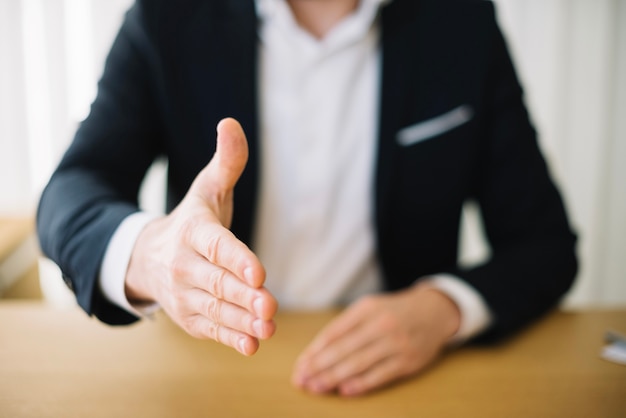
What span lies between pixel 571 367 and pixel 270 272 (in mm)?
260

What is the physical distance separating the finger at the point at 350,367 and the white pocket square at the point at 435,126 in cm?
18

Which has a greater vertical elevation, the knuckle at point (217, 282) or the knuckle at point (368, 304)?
the knuckle at point (217, 282)

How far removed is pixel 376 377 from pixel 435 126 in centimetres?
25

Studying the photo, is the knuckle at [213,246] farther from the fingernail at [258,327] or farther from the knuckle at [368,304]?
the knuckle at [368,304]

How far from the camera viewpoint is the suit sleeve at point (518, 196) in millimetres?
526

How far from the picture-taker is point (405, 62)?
499 mm

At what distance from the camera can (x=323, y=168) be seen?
54 centimetres

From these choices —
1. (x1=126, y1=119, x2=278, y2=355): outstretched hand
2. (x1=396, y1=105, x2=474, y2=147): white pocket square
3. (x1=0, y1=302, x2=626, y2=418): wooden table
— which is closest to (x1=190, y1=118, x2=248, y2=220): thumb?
(x1=126, y1=119, x2=278, y2=355): outstretched hand

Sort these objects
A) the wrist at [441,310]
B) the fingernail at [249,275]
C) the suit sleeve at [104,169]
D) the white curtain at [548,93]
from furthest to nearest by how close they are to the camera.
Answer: the white curtain at [548,93]
the wrist at [441,310]
the suit sleeve at [104,169]
the fingernail at [249,275]

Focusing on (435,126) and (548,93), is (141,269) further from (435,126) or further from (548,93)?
(548,93)

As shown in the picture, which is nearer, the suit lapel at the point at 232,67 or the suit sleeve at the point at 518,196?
the suit lapel at the point at 232,67

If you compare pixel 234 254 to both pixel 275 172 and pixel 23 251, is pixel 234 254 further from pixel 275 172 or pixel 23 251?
pixel 23 251

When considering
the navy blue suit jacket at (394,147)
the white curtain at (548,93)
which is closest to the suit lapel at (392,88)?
the navy blue suit jacket at (394,147)

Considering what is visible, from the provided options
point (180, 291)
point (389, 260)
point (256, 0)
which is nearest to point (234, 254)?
point (180, 291)
